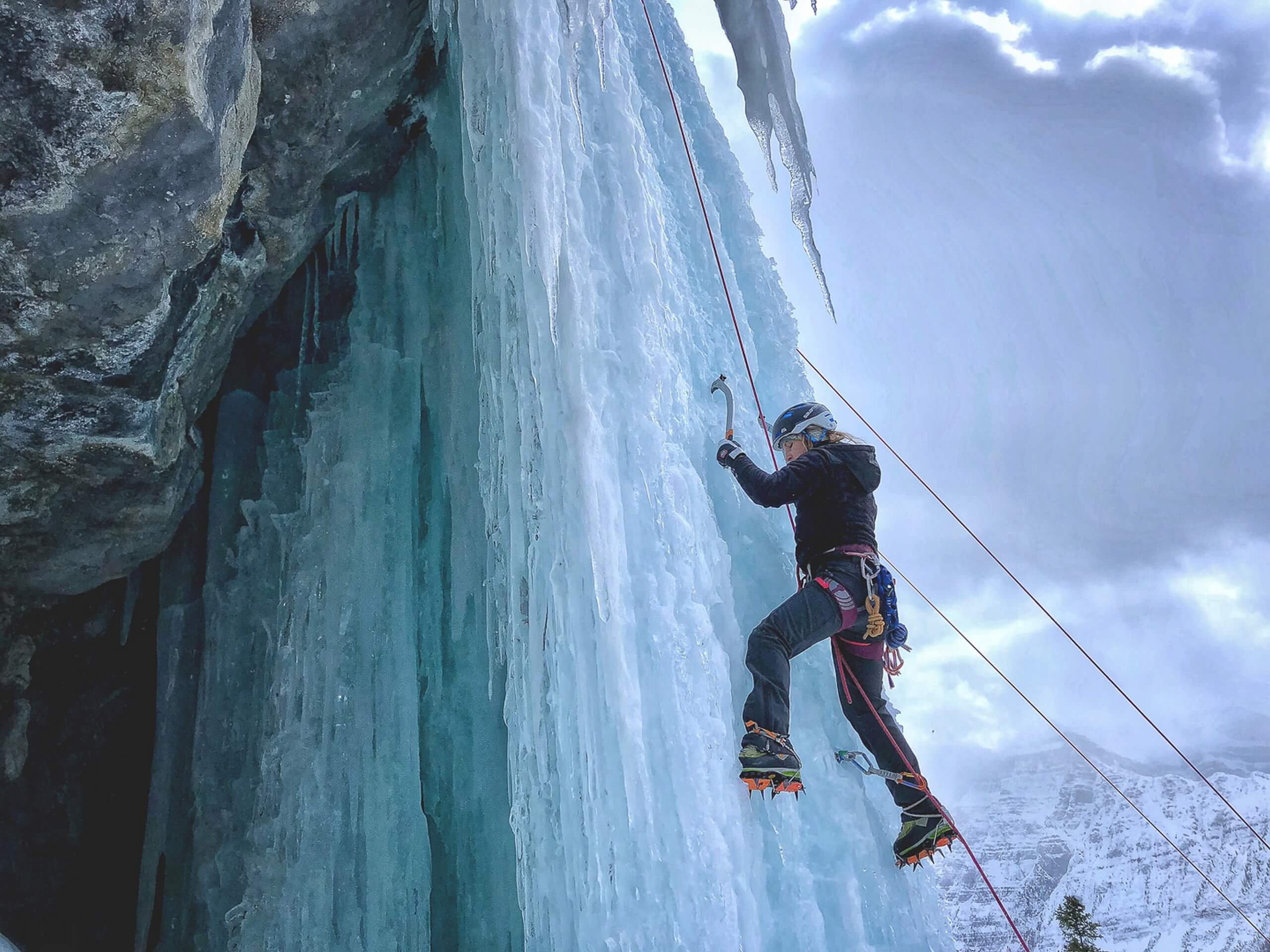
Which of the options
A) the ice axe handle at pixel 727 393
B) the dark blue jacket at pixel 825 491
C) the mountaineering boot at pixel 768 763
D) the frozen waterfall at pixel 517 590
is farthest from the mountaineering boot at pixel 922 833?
the ice axe handle at pixel 727 393

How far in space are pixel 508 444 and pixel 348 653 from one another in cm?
180

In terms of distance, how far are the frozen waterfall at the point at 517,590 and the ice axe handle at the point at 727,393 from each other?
16cm

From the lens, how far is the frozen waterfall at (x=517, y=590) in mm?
3105

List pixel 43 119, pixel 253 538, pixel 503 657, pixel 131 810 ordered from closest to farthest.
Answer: pixel 43 119 → pixel 503 657 → pixel 253 538 → pixel 131 810

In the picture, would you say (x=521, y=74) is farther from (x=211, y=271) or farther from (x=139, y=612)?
(x=139, y=612)

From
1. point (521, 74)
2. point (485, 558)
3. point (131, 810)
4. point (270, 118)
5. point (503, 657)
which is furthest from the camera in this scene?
point (131, 810)

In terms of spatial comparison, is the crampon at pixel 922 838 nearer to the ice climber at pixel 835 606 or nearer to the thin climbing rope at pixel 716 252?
the ice climber at pixel 835 606

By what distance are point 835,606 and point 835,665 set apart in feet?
Result: 1.99

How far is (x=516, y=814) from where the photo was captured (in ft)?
10.7

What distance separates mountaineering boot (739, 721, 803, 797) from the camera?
2830 mm

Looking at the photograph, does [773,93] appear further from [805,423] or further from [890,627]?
[890,627]

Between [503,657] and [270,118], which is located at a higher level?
[270,118]

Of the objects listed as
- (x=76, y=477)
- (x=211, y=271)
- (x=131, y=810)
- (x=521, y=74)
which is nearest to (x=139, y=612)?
(x=131, y=810)

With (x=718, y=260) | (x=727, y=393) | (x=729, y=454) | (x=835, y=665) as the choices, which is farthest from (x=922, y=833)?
(x=718, y=260)
